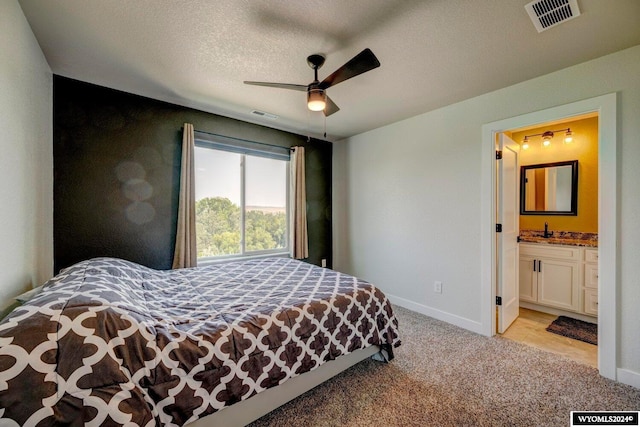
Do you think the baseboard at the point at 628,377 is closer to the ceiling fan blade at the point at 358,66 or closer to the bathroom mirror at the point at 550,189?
the bathroom mirror at the point at 550,189

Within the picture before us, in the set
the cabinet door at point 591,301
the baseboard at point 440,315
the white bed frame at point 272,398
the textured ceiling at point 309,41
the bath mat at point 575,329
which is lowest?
the bath mat at point 575,329

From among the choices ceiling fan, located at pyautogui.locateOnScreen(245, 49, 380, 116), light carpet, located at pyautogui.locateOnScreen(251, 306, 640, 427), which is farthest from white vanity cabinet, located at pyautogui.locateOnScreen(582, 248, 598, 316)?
ceiling fan, located at pyautogui.locateOnScreen(245, 49, 380, 116)

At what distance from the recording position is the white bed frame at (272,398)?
4.58 ft

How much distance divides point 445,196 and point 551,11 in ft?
5.87

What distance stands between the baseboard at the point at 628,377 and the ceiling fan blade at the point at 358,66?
281 cm

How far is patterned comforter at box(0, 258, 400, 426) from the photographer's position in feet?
3.14

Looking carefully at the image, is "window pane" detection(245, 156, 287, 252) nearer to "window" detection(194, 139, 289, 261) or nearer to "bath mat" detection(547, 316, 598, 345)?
"window" detection(194, 139, 289, 261)

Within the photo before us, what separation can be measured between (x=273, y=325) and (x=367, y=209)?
9.03 ft

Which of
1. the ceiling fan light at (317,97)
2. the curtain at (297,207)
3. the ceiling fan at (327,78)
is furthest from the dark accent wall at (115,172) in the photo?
the ceiling fan light at (317,97)

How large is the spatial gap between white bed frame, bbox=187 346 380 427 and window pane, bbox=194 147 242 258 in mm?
2060

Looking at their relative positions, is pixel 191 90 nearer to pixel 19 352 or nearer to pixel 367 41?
pixel 367 41

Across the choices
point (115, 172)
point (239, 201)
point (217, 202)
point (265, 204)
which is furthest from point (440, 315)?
point (115, 172)

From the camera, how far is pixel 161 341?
123 centimetres

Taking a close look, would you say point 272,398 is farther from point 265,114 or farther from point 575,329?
point 575,329
